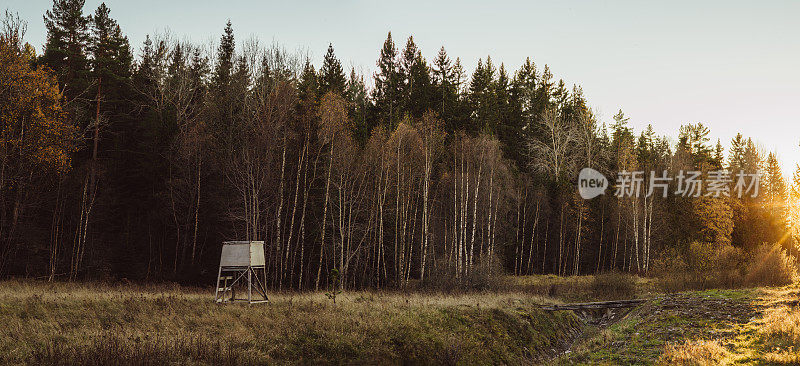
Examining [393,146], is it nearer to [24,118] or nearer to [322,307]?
[322,307]

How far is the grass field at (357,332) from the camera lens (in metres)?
11.8

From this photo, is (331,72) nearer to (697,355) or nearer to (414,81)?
(414,81)

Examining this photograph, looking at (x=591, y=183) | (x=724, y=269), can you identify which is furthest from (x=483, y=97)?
(x=724, y=269)

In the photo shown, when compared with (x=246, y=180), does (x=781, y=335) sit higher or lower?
lower

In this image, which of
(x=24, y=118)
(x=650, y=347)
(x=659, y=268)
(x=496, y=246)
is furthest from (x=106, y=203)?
(x=659, y=268)

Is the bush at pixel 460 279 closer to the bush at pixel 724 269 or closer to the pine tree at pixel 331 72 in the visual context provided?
the bush at pixel 724 269

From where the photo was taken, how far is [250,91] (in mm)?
38781

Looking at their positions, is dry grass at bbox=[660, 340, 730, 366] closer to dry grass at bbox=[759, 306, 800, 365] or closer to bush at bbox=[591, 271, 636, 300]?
dry grass at bbox=[759, 306, 800, 365]

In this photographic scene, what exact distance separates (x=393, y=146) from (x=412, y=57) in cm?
2286

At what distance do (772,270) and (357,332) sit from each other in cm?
3194

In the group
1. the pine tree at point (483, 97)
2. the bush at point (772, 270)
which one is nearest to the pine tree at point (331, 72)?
the pine tree at point (483, 97)

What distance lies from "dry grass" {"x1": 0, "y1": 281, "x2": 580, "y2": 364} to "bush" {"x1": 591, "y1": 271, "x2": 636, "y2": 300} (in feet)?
52.4

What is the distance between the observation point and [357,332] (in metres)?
15.1

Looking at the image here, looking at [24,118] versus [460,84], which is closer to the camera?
[24,118]
